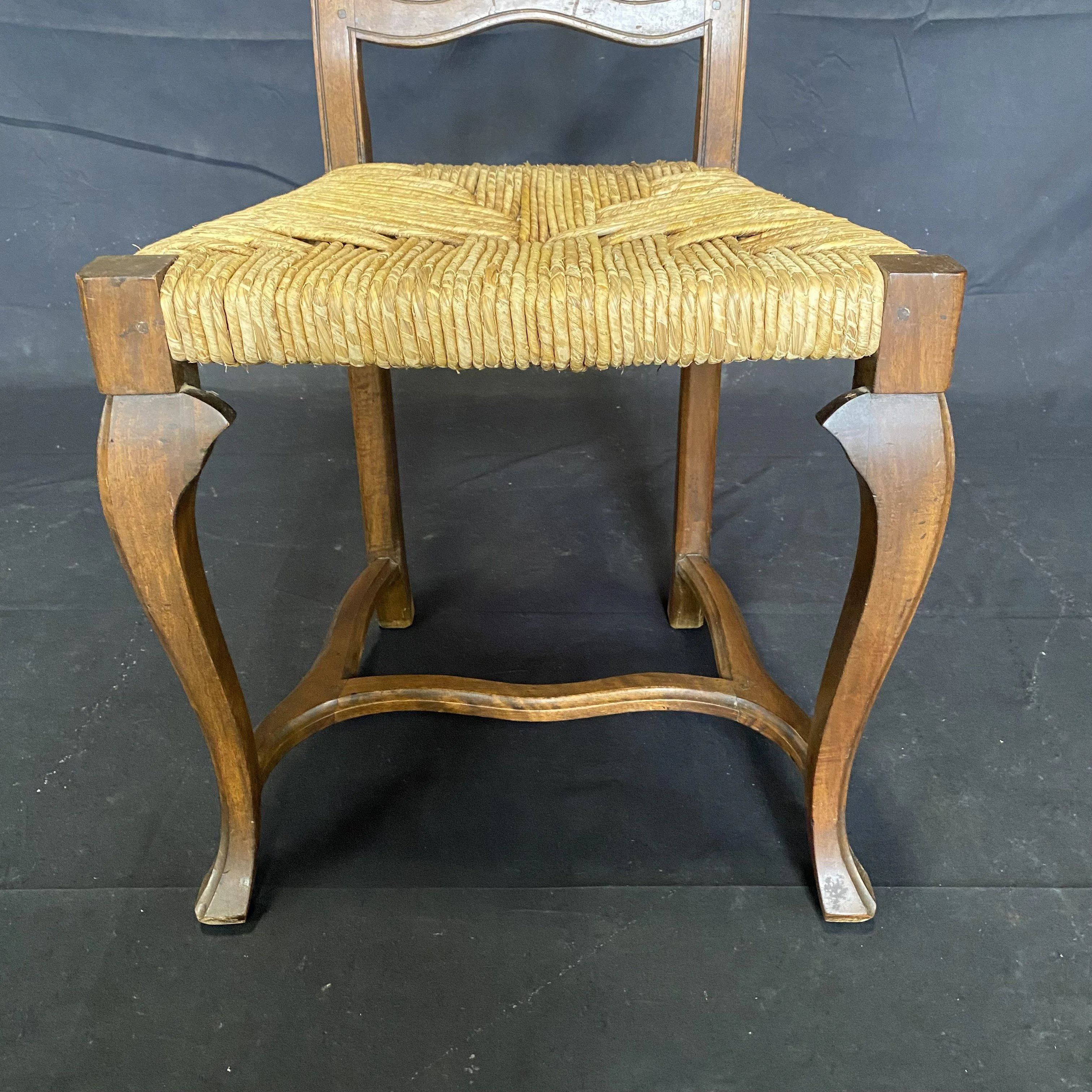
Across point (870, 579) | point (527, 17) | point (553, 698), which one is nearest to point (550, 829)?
point (553, 698)

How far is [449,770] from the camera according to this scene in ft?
3.26

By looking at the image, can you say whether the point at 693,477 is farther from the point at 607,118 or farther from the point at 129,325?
the point at 607,118

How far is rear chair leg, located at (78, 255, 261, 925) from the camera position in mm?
600

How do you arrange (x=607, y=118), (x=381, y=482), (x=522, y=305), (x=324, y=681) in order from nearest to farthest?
1. (x=522, y=305)
2. (x=324, y=681)
3. (x=381, y=482)
4. (x=607, y=118)

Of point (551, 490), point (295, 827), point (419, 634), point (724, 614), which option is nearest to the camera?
point (295, 827)

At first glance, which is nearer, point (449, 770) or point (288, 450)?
point (449, 770)

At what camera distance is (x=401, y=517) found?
1207 mm

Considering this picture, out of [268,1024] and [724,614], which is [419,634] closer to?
[724,614]

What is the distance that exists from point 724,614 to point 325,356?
59 cm

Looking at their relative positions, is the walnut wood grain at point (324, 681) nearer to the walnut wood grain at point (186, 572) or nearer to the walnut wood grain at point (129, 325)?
the walnut wood grain at point (186, 572)

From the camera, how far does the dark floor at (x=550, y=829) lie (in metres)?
0.73

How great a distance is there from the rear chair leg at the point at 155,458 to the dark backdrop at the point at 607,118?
3.93ft

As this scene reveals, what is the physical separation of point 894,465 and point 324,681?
22.1 inches

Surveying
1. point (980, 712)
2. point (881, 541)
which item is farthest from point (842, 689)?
point (980, 712)
